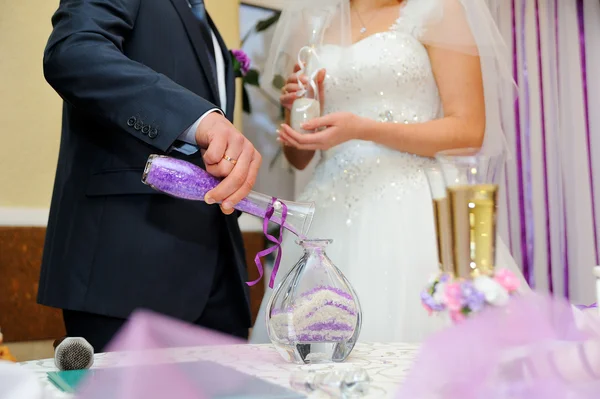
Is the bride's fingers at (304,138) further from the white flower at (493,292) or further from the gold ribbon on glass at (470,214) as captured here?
the white flower at (493,292)

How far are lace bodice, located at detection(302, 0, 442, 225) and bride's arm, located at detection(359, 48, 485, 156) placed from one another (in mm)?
49

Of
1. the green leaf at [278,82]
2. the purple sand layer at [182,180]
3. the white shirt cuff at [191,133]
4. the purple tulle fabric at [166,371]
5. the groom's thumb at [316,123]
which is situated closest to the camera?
the purple tulle fabric at [166,371]

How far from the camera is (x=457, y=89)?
1756 mm

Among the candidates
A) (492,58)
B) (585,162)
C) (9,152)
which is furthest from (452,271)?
(585,162)

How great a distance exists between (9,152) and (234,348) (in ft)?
5.35

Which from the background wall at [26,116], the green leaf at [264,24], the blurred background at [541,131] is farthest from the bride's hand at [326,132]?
the green leaf at [264,24]

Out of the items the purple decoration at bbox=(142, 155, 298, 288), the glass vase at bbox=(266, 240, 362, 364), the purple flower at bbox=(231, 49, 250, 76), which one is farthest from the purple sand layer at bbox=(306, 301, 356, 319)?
the purple flower at bbox=(231, 49, 250, 76)

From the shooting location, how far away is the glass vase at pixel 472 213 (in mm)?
718

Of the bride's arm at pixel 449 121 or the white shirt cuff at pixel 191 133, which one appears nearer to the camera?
the white shirt cuff at pixel 191 133

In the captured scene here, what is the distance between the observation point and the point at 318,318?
2.86ft

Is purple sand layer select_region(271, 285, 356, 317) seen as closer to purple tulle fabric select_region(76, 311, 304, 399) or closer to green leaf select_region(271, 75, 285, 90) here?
purple tulle fabric select_region(76, 311, 304, 399)

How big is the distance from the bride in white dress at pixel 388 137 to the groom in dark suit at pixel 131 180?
330 mm

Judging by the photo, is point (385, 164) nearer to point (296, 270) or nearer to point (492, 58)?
point (492, 58)

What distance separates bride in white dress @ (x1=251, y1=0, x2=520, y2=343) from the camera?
1628mm
